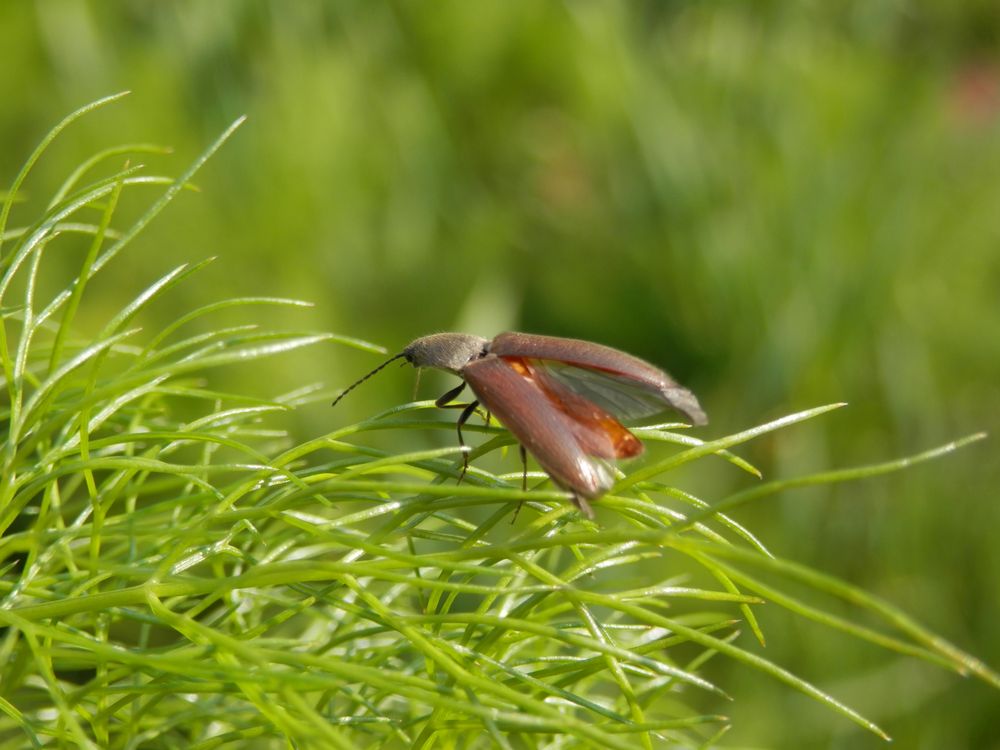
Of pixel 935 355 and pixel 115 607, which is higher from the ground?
pixel 115 607

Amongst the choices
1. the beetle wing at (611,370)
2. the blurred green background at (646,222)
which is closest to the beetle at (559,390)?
the beetle wing at (611,370)

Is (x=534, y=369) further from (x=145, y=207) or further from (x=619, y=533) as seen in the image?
(x=145, y=207)

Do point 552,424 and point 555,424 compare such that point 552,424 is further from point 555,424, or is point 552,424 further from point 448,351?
point 448,351

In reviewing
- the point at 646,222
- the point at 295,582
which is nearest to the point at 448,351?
the point at 295,582

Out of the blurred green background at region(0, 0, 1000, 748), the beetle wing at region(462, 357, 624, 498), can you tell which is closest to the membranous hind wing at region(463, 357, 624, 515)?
the beetle wing at region(462, 357, 624, 498)

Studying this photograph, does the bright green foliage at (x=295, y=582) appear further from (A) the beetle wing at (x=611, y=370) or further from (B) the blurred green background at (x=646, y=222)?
(B) the blurred green background at (x=646, y=222)

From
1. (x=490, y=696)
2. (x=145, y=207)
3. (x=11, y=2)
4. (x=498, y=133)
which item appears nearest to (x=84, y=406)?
(x=490, y=696)
